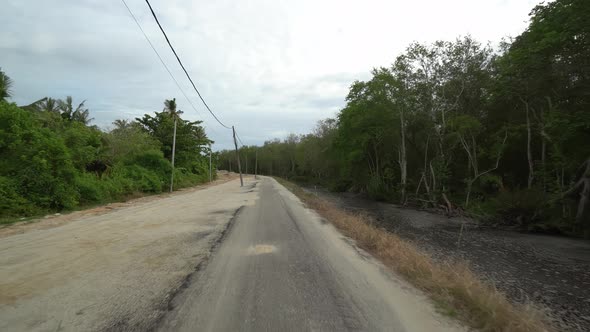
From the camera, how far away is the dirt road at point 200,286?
3762mm

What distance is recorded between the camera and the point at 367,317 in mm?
3902

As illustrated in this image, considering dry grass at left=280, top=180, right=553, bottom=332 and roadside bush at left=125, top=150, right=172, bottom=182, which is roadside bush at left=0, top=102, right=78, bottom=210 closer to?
roadside bush at left=125, top=150, right=172, bottom=182

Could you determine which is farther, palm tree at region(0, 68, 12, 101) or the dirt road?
palm tree at region(0, 68, 12, 101)

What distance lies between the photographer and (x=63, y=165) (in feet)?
46.9

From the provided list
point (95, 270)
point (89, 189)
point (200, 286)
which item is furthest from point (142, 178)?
point (200, 286)

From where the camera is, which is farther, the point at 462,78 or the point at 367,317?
the point at 462,78

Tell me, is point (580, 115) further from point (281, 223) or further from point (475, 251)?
point (281, 223)

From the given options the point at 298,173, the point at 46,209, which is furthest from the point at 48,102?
the point at 298,173

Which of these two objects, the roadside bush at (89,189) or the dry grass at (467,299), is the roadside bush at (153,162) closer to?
the roadside bush at (89,189)

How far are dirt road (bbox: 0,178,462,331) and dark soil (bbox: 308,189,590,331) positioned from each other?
3.25m

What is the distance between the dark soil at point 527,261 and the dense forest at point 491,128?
9.16 feet

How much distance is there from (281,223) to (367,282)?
6.15 meters

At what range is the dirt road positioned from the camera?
148 inches

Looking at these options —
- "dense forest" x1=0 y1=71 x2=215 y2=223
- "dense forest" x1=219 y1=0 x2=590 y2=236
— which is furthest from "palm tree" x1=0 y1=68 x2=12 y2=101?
"dense forest" x1=219 y1=0 x2=590 y2=236
